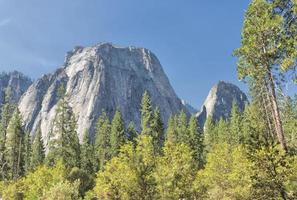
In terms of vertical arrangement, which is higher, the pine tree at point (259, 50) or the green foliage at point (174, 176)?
the pine tree at point (259, 50)

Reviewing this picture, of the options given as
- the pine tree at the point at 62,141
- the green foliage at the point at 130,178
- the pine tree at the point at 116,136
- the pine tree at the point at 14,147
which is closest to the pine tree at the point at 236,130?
the pine tree at the point at 116,136

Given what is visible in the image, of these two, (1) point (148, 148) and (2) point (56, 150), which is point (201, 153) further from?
(1) point (148, 148)

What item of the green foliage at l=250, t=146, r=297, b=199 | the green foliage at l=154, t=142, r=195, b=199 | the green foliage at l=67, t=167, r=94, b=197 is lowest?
the green foliage at l=250, t=146, r=297, b=199

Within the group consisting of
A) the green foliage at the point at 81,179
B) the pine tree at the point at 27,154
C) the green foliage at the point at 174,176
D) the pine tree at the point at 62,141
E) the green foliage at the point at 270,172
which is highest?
the pine tree at the point at 27,154

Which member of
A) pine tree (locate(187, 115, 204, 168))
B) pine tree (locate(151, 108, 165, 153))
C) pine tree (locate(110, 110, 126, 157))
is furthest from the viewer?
pine tree (locate(187, 115, 204, 168))

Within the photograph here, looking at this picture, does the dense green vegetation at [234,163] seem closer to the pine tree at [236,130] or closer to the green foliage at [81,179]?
the green foliage at [81,179]

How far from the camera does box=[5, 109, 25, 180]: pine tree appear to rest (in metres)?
81.4

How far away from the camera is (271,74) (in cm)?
3006

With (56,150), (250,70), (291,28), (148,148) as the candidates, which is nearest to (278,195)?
(291,28)

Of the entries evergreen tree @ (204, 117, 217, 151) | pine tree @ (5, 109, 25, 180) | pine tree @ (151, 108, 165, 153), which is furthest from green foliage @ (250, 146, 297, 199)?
evergreen tree @ (204, 117, 217, 151)

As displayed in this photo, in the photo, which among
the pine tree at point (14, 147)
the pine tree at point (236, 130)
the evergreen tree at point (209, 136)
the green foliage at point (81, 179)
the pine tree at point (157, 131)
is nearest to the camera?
the green foliage at point (81, 179)

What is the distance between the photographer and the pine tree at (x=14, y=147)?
8138 cm

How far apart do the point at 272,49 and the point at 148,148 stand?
14730mm

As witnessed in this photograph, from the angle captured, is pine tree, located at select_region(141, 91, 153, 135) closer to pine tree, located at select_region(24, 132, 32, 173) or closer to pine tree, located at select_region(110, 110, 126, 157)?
pine tree, located at select_region(110, 110, 126, 157)
